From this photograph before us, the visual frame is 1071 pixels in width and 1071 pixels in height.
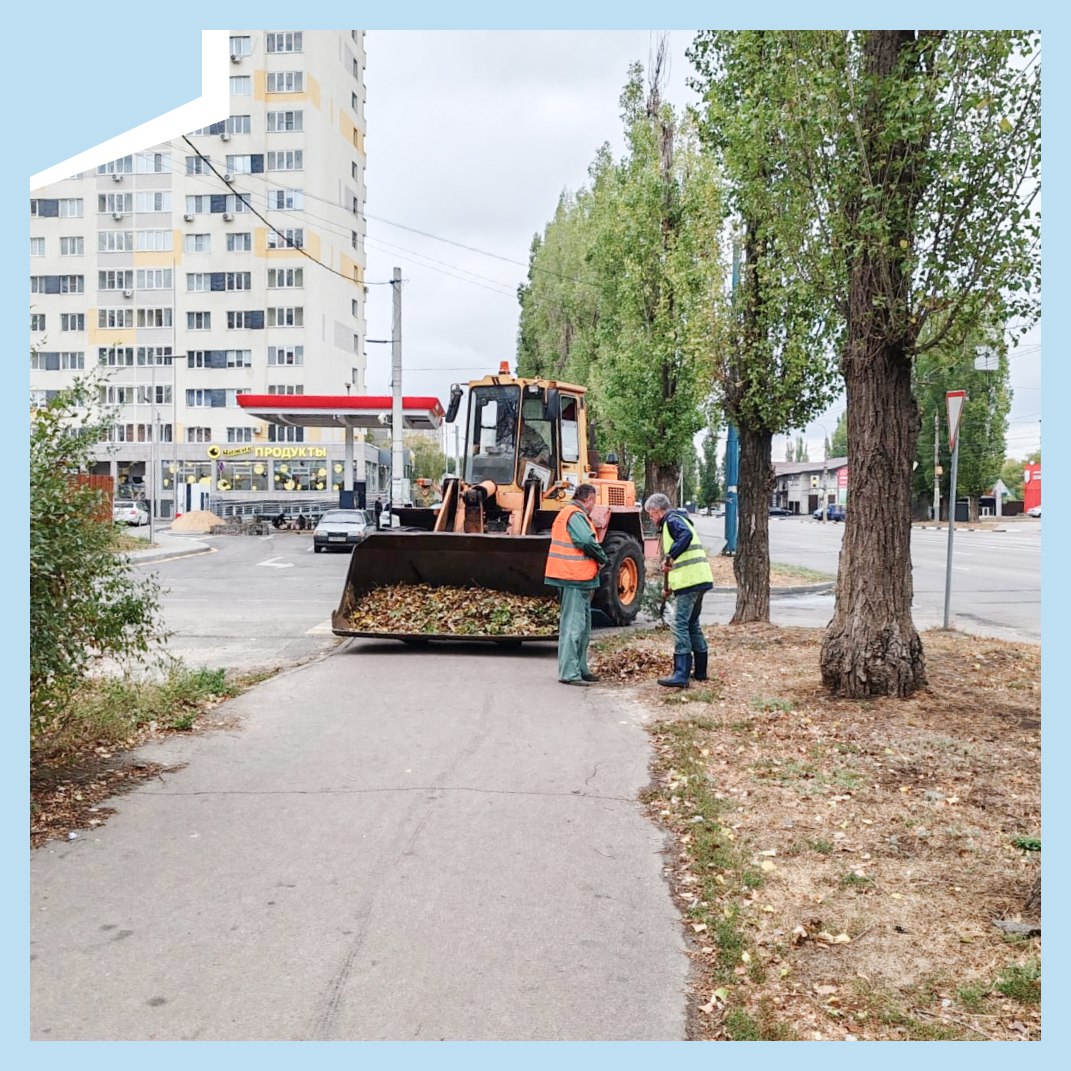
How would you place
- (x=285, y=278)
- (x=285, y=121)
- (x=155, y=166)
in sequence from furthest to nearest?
(x=285, y=278) < (x=155, y=166) < (x=285, y=121)

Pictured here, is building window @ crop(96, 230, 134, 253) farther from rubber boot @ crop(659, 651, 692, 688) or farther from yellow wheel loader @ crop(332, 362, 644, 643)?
rubber boot @ crop(659, 651, 692, 688)

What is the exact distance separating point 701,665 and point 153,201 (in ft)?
215

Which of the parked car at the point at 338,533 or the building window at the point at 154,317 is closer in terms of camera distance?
the parked car at the point at 338,533

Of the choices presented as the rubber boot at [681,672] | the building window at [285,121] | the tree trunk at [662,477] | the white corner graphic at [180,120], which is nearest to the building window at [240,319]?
the building window at [285,121]

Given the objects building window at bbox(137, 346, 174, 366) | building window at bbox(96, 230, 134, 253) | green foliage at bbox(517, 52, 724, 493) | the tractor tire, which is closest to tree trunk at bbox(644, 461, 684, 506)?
green foliage at bbox(517, 52, 724, 493)

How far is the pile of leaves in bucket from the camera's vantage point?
37.5 feet

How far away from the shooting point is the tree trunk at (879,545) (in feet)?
27.2

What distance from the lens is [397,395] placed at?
80.2ft

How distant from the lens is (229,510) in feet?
177

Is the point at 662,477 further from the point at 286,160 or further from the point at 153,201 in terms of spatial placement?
the point at 153,201

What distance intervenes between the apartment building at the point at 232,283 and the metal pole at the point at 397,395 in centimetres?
3652

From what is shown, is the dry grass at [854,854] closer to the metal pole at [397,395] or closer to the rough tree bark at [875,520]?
the rough tree bark at [875,520]

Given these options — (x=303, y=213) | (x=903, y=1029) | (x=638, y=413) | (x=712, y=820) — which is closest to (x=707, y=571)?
(x=712, y=820)

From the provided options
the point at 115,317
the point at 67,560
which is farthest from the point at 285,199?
the point at 67,560
